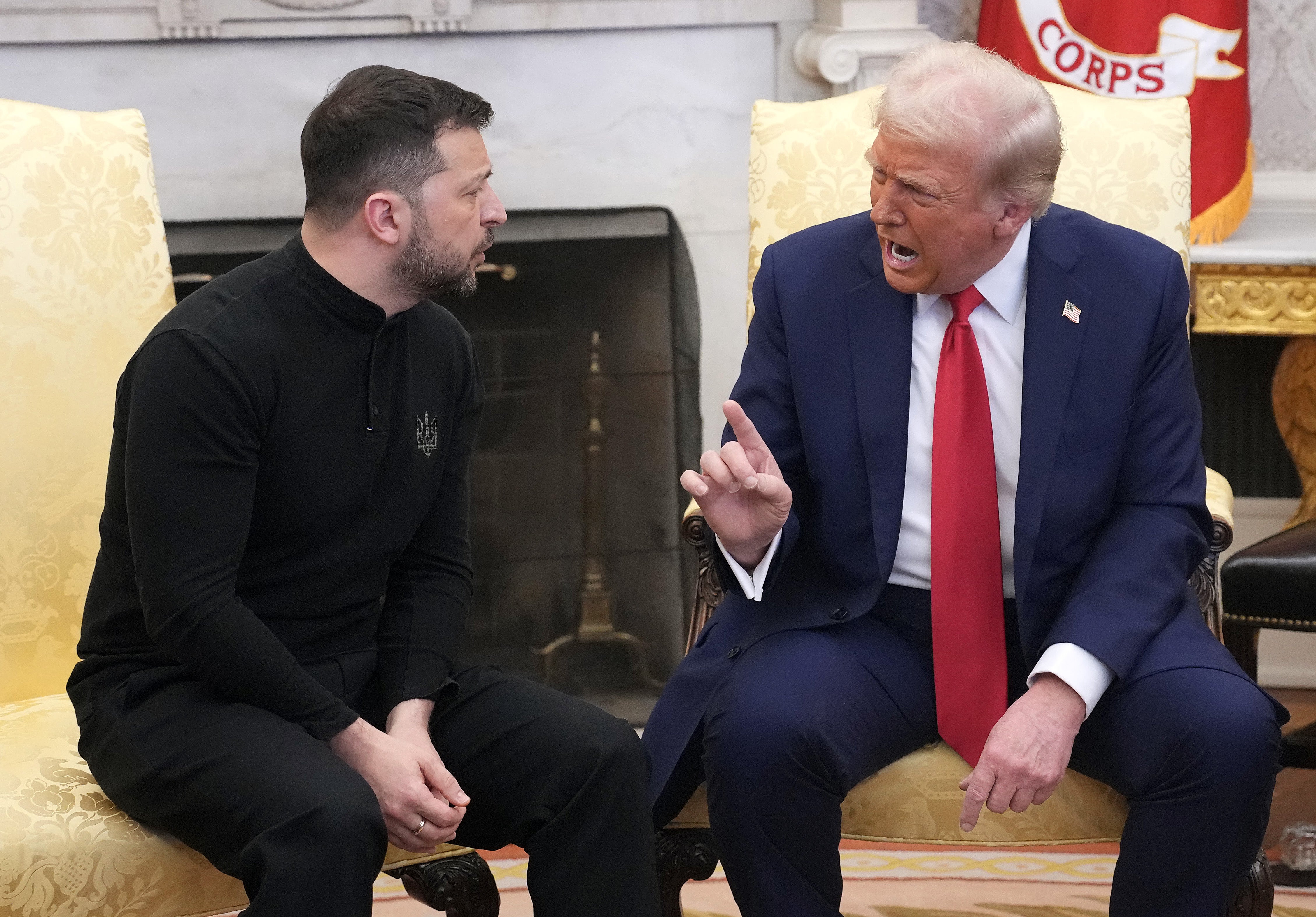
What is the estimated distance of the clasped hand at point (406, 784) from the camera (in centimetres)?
157

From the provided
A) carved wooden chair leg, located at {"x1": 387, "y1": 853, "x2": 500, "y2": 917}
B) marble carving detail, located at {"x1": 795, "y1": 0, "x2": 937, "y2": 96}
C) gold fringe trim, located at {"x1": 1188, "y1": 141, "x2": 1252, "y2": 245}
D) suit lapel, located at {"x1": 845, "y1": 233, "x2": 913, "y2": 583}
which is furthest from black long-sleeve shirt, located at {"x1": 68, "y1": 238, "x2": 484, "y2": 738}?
gold fringe trim, located at {"x1": 1188, "y1": 141, "x2": 1252, "y2": 245}

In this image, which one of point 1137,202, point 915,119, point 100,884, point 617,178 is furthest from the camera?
point 617,178

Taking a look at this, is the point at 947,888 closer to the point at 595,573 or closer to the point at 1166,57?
the point at 595,573

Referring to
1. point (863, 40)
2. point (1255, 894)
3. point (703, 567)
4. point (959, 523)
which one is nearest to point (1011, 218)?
point (959, 523)

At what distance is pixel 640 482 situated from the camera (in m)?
3.20

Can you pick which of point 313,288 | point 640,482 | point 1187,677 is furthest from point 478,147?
point 640,482

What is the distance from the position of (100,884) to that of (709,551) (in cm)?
86

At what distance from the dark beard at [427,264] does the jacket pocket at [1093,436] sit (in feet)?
2.55

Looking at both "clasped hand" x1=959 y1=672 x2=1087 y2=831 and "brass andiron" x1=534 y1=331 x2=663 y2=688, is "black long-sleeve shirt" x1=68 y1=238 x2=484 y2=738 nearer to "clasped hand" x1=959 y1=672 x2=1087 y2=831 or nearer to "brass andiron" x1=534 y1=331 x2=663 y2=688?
"clasped hand" x1=959 y1=672 x2=1087 y2=831

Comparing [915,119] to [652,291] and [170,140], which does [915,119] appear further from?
[170,140]

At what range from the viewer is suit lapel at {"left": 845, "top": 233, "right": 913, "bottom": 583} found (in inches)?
73.0

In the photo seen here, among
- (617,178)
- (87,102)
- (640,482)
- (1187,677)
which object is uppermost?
(87,102)

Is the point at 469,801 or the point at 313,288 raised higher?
the point at 313,288

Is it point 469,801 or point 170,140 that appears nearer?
point 469,801
